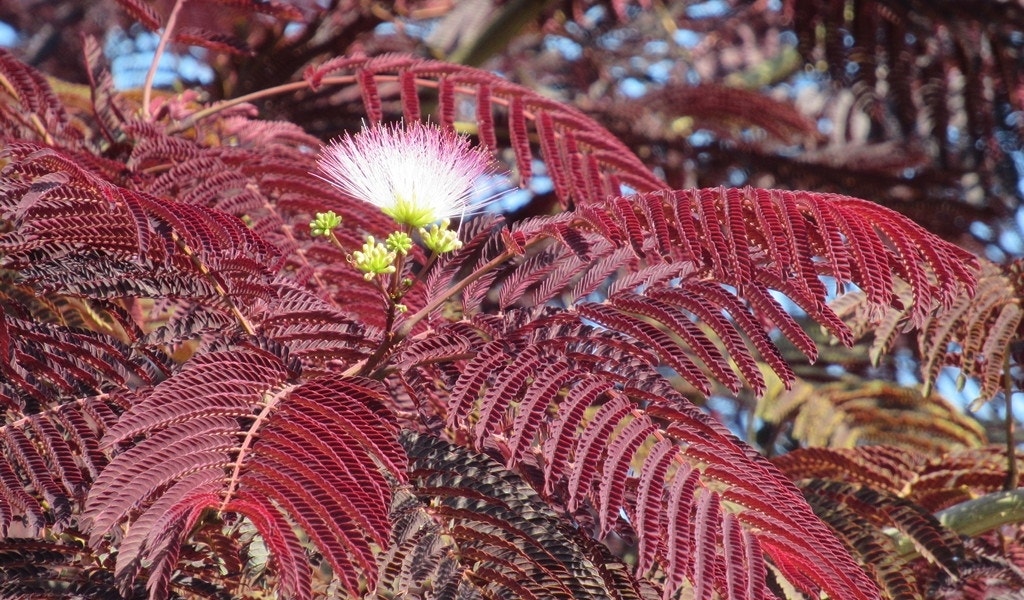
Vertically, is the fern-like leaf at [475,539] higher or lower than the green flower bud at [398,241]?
lower

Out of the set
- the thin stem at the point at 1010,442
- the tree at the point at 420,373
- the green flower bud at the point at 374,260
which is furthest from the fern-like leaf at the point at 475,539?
the thin stem at the point at 1010,442

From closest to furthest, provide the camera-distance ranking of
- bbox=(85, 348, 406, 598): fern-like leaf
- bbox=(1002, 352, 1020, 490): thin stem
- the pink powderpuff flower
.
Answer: bbox=(85, 348, 406, 598): fern-like leaf → the pink powderpuff flower → bbox=(1002, 352, 1020, 490): thin stem

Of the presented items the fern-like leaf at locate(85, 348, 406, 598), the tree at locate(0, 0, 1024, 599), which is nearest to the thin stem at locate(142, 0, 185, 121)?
the tree at locate(0, 0, 1024, 599)

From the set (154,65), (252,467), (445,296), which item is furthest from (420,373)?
(154,65)

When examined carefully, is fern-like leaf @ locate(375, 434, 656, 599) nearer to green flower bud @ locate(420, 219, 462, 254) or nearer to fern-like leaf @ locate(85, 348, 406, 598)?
fern-like leaf @ locate(85, 348, 406, 598)

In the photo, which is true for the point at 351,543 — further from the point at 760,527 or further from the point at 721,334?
the point at 721,334

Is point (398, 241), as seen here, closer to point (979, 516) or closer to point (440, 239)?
point (440, 239)

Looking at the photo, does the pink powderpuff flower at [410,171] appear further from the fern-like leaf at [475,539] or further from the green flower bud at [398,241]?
the fern-like leaf at [475,539]

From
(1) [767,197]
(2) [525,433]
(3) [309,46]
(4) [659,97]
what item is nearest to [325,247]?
(2) [525,433]

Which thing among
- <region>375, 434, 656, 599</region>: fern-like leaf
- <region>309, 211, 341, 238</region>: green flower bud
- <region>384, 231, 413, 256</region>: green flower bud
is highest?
<region>309, 211, 341, 238</region>: green flower bud
